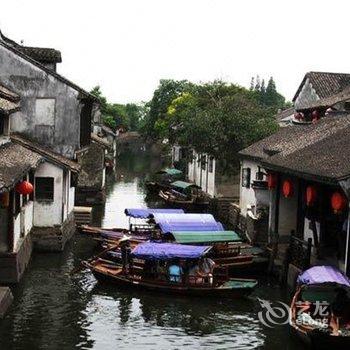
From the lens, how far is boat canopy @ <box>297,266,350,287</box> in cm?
1695

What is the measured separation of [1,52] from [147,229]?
11.5 meters

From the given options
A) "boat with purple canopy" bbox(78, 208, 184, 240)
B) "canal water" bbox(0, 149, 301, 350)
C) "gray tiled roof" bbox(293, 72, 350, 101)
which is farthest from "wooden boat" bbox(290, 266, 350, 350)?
"gray tiled roof" bbox(293, 72, 350, 101)

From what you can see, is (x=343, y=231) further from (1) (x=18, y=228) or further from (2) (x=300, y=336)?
(1) (x=18, y=228)

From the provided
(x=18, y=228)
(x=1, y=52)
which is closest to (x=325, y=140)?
(x=18, y=228)

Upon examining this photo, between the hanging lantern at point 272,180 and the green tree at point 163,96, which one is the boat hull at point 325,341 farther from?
the green tree at point 163,96

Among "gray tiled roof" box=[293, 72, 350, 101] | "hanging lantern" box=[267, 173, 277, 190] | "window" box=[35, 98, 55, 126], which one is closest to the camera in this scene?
"hanging lantern" box=[267, 173, 277, 190]

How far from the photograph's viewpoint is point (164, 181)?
2437 inches

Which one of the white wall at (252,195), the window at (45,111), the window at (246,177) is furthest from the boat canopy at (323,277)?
the window at (246,177)

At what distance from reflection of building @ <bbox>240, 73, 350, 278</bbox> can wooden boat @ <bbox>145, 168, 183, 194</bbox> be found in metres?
17.6

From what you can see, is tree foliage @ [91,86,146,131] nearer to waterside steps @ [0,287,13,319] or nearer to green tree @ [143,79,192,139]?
green tree @ [143,79,192,139]

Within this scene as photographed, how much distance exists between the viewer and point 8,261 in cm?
2245

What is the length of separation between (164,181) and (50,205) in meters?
33.3

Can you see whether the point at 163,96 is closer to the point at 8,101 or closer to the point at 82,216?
the point at 82,216

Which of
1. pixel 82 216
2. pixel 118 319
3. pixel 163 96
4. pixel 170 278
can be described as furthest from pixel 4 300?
pixel 163 96
